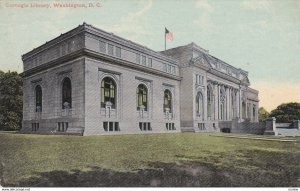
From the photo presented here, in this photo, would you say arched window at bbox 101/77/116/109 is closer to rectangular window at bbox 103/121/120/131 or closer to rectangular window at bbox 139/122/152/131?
rectangular window at bbox 103/121/120/131

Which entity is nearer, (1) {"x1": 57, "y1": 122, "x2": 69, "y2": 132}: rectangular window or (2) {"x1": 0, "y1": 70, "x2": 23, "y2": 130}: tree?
(1) {"x1": 57, "y1": 122, "x2": 69, "y2": 132}: rectangular window

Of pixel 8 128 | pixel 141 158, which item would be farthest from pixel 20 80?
pixel 141 158

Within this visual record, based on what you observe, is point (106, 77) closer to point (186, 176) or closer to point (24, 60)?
point (24, 60)

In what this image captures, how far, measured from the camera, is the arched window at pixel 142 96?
32125 mm

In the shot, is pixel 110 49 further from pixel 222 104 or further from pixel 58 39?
pixel 222 104

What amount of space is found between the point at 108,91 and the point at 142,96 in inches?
249

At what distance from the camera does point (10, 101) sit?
38.9 meters

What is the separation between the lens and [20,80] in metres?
41.1

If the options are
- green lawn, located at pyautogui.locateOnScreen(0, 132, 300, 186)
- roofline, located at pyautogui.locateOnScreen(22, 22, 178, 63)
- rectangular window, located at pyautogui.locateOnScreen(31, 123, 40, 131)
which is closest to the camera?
green lawn, located at pyautogui.locateOnScreen(0, 132, 300, 186)

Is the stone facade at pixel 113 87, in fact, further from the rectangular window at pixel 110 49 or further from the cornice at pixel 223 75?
the cornice at pixel 223 75

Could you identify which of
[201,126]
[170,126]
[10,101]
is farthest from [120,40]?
[10,101]

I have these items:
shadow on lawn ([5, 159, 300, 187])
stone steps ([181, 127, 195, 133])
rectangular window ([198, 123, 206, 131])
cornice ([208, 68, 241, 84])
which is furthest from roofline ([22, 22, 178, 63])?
shadow on lawn ([5, 159, 300, 187])

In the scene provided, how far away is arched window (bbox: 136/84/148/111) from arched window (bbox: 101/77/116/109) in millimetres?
4367

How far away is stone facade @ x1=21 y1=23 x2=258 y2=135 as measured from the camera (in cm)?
2528
